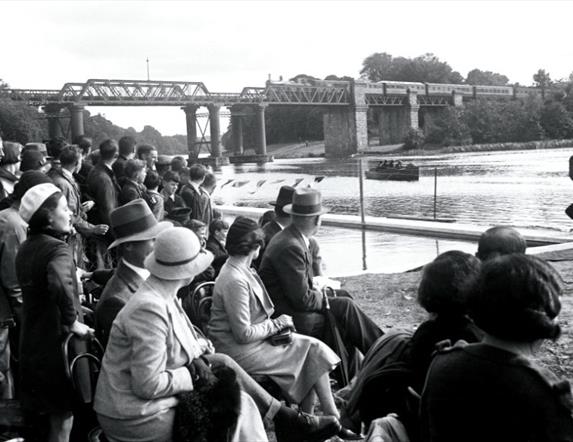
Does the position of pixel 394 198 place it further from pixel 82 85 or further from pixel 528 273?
pixel 82 85

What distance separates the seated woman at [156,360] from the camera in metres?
2.76

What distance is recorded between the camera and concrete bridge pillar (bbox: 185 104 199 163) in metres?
91.7

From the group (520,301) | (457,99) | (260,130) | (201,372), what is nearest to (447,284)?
(520,301)

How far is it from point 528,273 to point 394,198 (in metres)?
26.1

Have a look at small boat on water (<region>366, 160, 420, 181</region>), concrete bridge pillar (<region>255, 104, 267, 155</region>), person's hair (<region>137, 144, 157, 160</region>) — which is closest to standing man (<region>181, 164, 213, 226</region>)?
person's hair (<region>137, 144, 157, 160</region>)

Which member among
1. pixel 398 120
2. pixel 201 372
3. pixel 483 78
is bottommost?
pixel 201 372

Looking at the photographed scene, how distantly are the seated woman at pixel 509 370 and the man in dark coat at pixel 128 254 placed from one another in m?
1.68

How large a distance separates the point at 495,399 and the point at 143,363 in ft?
4.41

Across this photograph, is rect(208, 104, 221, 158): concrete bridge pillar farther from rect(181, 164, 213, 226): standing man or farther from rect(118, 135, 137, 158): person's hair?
rect(118, 135, 137, 158): person's hair

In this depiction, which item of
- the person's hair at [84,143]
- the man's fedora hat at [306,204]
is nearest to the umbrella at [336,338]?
the man's fedora hat at [306,204]

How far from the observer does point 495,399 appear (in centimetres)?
200

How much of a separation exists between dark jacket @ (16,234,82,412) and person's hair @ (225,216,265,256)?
3.01ft

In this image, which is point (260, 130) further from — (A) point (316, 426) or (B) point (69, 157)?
(A) point (316, 426)

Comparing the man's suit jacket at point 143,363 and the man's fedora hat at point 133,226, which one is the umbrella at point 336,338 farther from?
the man's suit jacket at point 143,363
